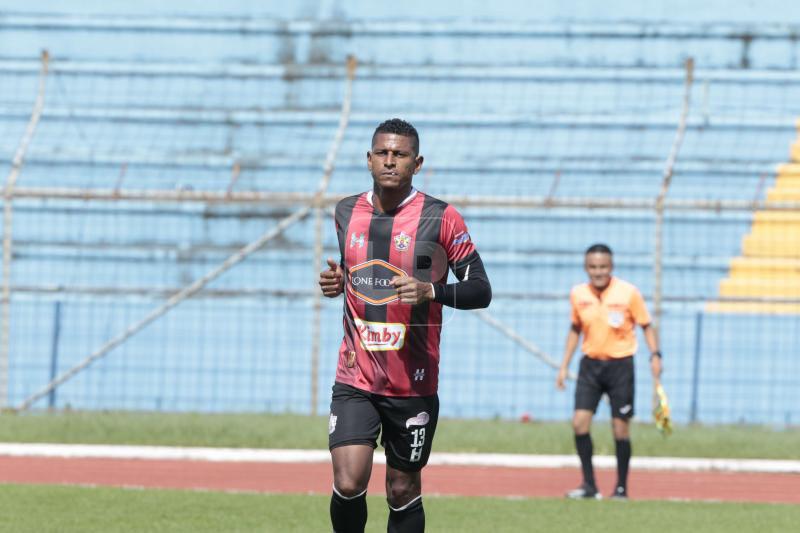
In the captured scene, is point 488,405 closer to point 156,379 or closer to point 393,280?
point 156,379

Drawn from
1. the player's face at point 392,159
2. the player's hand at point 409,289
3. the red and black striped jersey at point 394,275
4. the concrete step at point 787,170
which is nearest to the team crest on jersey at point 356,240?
the red and black striped jersey at point 394,275

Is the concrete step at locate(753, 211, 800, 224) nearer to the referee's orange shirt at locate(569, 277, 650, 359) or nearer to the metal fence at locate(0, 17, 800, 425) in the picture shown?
the metal fence at locate(0, 17, 800, 425)

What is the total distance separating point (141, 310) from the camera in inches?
813

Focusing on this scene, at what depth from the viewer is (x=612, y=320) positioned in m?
11.9

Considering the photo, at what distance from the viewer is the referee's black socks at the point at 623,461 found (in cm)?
1155

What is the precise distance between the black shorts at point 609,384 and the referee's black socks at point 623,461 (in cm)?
22

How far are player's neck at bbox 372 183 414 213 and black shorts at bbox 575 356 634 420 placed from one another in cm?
560

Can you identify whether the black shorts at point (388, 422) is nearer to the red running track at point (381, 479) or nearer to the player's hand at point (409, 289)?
the player's hand at point (409, 289)

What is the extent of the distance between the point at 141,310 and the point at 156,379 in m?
1.77


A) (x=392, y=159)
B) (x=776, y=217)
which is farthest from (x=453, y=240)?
(x=776, y=217)

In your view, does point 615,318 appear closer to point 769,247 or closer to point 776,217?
point 769,247

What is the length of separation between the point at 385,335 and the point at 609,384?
5662 millimetres

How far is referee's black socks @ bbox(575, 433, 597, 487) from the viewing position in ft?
37.8

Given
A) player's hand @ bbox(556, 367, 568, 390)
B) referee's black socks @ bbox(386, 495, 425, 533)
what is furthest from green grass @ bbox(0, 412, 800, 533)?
referee's black socks @ bbox(386, 495, 425, 533)
